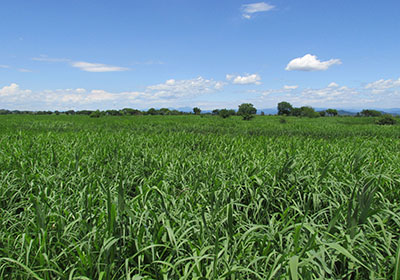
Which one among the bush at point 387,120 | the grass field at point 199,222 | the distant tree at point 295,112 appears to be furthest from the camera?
the distant tree at point 295,112

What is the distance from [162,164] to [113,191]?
1762mm

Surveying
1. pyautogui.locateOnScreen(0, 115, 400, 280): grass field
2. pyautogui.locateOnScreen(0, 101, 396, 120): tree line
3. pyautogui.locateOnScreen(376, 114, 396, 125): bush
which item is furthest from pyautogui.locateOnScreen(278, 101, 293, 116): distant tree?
pyautogui.locateOnScreen(0, 115, 400, 280): grass field

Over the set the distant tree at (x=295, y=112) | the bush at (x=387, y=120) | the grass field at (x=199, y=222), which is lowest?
the grass field at (x=199, y=222)

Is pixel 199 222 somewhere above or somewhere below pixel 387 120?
below

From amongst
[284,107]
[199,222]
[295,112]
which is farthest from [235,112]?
[199,222]

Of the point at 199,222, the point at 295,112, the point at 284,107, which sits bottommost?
the point at 199,222

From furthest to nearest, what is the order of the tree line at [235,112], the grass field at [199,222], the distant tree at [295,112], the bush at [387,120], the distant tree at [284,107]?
the distant tree at [284,107], the distant tree at [295,112], the tree line at [235,112], the bush at [387,120], the grass field at [199,222]

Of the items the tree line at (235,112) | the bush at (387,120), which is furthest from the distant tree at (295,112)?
the bush at (387,120)

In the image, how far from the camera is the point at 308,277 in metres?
1.60

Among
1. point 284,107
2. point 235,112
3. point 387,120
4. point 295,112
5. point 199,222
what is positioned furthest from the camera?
point 284,107

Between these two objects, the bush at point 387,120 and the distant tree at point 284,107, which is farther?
the distant tree at point 284,107

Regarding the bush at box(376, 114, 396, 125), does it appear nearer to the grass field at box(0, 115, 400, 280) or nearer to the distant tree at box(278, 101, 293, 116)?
the grass field at box(0, 115, 400, 280)

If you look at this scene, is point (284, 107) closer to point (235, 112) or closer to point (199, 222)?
point (235, 112)

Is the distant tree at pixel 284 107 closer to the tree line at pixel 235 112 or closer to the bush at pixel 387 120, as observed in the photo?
the tree line at pixel 235 112
